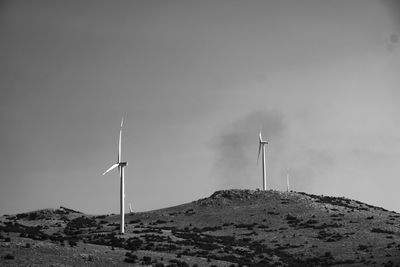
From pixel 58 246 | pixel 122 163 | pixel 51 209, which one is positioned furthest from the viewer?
pixel 51 209

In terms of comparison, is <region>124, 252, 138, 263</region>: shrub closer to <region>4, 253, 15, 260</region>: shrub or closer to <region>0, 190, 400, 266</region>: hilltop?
<region>0, 190, 400, 266</region>: hilltop

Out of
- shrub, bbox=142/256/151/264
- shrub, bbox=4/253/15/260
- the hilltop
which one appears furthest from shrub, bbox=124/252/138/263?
shrub, bbox=4/253/15/260

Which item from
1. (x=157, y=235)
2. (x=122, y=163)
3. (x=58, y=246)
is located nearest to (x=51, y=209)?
(x=122, y=163)

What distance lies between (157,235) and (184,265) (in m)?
24.0

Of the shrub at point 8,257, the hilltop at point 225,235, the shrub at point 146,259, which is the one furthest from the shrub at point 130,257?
the shrub at point 8,257

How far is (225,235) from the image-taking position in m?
88.8

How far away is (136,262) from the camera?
5241 centimetres

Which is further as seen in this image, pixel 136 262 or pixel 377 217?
pixel 377 217

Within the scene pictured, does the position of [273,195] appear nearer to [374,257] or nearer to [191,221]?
[191,221]

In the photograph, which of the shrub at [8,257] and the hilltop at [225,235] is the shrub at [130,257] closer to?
the hilltop at [225,235]

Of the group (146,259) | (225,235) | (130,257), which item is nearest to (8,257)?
(130,257)

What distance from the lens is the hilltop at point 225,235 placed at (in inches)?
2125

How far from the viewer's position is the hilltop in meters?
54.0

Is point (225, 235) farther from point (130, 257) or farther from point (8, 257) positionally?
point (8, 257)
